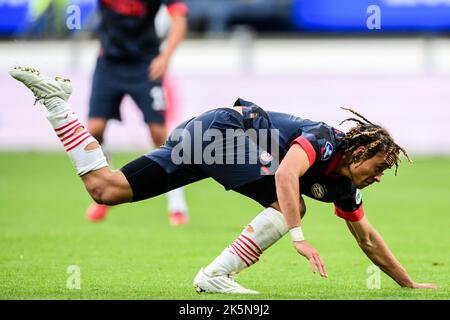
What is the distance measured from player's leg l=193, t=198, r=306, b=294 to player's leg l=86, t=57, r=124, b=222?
14.5 ft

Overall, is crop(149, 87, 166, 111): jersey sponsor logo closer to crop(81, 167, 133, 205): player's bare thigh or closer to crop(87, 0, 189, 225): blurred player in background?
crop(87, 0, 189, 225): blurred player in background

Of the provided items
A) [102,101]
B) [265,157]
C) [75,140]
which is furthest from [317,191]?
[102,101]

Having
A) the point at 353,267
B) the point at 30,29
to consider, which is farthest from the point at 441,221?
the point at 30,29

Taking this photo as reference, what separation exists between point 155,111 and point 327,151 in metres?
4.69

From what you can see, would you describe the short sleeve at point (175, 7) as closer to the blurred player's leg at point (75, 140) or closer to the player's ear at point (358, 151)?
the blurred player's leg at point (75, 140)

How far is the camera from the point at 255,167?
6.89 meters

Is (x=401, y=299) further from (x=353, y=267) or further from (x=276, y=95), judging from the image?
(x=276, y=95)

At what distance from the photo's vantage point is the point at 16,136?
814 inches

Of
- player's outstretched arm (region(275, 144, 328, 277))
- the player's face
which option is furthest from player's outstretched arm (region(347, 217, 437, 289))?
player's outstretched arm (region(275, 144, 328, 277))

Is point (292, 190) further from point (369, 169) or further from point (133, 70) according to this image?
point (133, 70)

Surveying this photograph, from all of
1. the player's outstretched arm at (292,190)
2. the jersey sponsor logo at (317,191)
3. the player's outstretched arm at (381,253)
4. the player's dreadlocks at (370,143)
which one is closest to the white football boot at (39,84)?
the player's outstretched arm at (292,190)

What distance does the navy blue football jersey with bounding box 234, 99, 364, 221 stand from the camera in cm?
670

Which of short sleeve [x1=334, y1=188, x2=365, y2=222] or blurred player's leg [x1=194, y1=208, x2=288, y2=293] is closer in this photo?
blurred player's leg [x1=194, y1=208, x2=288, y2=293]

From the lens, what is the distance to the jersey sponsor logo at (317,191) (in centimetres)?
700
